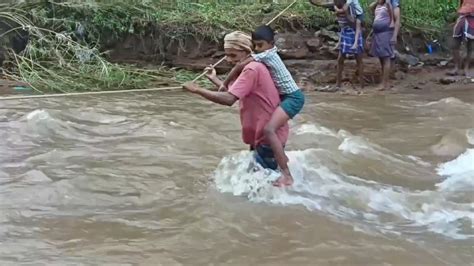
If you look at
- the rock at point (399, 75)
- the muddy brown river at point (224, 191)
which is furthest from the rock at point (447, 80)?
the muddy brown river at point (224, 191)

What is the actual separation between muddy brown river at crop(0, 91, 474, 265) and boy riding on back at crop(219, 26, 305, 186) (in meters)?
0.26

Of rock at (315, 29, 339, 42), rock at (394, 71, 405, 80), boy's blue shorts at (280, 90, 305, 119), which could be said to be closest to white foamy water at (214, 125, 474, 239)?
boy's blue shorts at (280, 90, 305, 119)

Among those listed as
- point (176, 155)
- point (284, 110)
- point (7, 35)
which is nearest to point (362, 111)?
point (176, 155)

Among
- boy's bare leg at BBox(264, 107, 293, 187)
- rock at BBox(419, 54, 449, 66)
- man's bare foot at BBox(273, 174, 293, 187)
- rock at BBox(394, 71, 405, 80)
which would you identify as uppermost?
boy's bare leg at BBox(264, 107, 293, 187)

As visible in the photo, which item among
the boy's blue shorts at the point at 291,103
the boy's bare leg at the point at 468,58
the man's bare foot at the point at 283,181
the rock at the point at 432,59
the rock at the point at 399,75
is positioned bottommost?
the rock at the point at 399,75

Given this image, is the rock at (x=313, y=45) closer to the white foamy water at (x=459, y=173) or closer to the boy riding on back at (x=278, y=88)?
the white foamy water at (x=459, y=173)

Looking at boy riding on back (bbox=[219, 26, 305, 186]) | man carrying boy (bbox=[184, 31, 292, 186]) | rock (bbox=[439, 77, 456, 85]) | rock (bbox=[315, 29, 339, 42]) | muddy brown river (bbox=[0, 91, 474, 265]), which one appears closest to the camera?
muddy brown river (bbox=[0, 91, 474, 265])

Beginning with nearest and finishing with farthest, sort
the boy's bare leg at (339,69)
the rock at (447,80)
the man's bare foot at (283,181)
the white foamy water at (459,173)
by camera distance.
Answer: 1. the man's bare foot at (283,181)
2. the white foamy water at (459,173)
3. the boy's bare leg at (339,69)
4. the rock at (447,80)

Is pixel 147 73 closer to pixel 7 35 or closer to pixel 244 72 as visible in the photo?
pixel 7 35

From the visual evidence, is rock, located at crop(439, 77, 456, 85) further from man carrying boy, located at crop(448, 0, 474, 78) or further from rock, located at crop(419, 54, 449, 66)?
rock, located at crop(419, 54, 449, 66)

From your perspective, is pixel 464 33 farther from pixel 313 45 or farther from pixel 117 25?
pixel 117 25

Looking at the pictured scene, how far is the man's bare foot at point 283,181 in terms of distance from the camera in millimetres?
5203

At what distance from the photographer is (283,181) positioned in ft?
17.1

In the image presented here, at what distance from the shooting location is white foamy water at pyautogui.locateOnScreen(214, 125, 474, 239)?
4.64 meters
